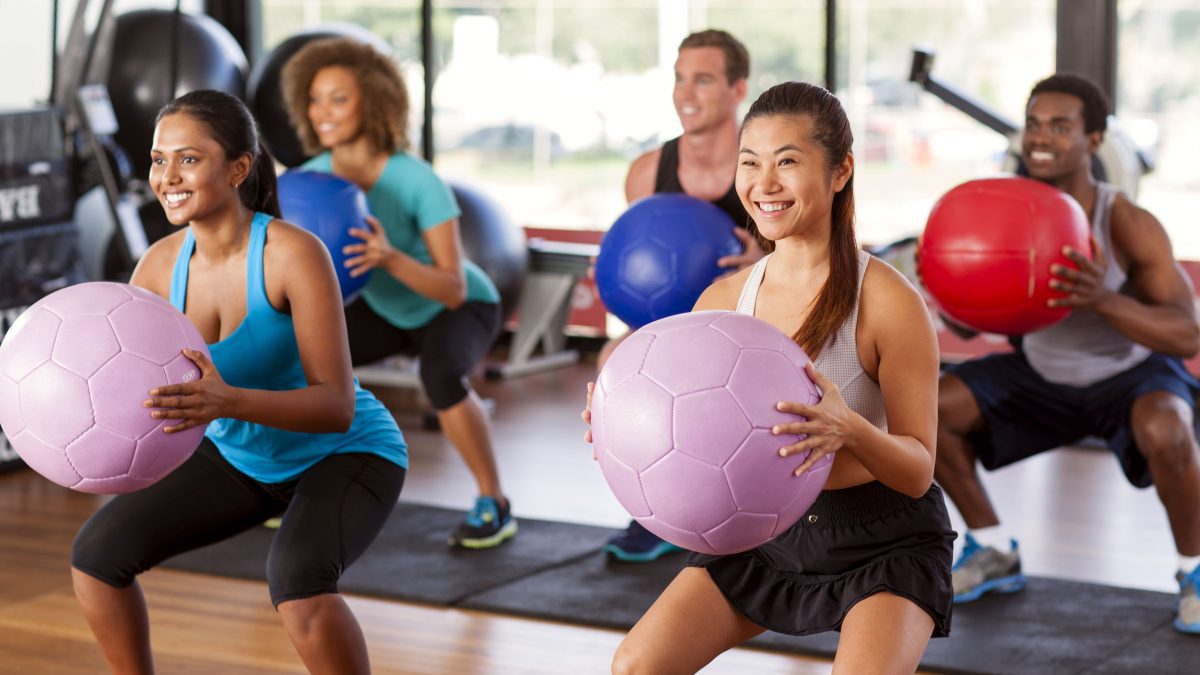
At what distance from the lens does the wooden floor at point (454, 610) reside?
3043 mm

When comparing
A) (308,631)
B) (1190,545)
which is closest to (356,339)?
(308,631)

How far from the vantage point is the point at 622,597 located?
341 cm

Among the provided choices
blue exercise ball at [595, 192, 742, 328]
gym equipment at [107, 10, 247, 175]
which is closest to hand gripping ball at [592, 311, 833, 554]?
blue exercise ball at [595, 192, 742, 328]

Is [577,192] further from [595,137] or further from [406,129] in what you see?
[406,129]

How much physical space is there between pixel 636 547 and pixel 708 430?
1969 mm

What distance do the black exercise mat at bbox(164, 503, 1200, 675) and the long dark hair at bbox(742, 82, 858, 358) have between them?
116cm

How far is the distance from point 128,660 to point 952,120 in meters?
5.01

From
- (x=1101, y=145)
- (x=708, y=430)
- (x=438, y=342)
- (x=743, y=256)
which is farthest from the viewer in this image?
(x=1101, y=145)

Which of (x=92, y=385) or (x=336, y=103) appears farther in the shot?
(x=336, y=103)

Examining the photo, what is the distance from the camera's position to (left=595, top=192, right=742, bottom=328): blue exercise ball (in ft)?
10.5

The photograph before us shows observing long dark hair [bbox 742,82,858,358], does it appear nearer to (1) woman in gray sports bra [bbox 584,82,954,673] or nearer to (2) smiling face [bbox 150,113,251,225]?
(1) woman in gray sports bra [bbox 584,82,954,673]

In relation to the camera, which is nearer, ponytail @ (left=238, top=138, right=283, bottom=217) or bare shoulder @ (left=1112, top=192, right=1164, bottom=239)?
ponytail @ (left=238, top=138, right=283, bottom=217)

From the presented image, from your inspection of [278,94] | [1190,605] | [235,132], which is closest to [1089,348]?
[1190,605]

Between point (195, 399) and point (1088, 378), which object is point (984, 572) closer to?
point (1088, 378)
